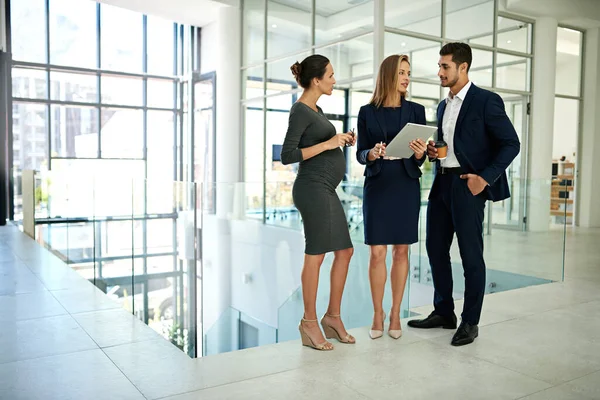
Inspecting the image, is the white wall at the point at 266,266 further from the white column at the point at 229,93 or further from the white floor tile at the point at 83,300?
the white column at the point at 229,93

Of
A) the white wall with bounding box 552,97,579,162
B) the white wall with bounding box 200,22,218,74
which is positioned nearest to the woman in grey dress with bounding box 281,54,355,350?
the white wall with bounding box 200,22,218,74

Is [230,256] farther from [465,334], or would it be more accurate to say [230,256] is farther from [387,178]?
[465,334]

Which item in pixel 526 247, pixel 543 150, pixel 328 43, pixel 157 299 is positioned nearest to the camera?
pixel 157 299

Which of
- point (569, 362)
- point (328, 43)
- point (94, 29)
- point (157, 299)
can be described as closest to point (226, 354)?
point (157, 299)

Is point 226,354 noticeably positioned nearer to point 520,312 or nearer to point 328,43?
point 520,312

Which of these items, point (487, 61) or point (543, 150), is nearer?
point (487, 61)

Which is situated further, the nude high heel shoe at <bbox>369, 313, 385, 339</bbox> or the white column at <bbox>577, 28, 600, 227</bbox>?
the white column at <bbox>577, 28, 600, 227</bbox>

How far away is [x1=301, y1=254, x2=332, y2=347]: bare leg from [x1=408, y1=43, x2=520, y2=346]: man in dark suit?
0.80 meters

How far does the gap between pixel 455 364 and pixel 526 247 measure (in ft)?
9.42

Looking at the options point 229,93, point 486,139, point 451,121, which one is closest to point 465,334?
point 486,139

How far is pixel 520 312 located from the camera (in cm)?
399

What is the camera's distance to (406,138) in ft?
9.74

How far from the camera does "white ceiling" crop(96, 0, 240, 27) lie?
1070cm

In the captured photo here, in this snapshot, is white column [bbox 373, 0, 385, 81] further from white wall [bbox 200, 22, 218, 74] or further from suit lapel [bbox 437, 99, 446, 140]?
white wall [bbox 200, 22, 218, 74]
